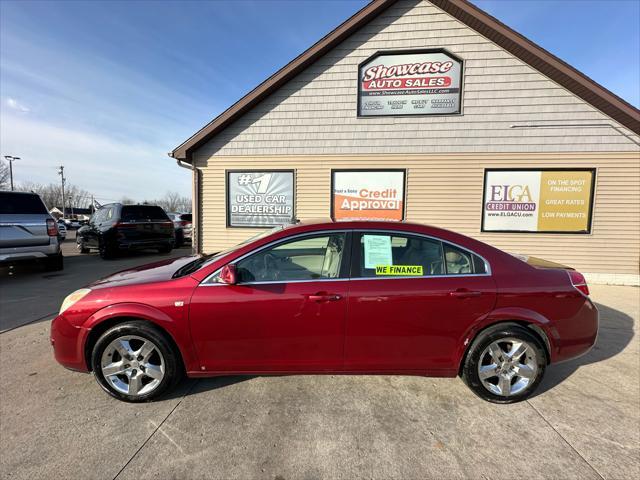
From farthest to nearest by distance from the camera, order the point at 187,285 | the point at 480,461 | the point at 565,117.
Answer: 1. the point at 565,117
2. the point at 187,285
3. the point at 480,461

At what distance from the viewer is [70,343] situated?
244cm

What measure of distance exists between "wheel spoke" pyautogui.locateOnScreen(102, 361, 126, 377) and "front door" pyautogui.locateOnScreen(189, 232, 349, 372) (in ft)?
2.20

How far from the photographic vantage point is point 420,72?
672 cm

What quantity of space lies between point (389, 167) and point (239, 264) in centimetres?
534

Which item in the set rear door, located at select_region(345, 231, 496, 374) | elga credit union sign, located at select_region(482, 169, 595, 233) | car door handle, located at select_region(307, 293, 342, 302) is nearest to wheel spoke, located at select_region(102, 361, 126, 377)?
car door handle, located at select_region(307, 293, 342, 302)

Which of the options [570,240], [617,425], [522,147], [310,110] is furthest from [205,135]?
[570,240]

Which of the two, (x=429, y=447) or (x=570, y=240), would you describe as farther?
(x=570, y=240)

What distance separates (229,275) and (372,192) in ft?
17.0

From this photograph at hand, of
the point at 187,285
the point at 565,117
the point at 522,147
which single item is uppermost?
the point at 565,117

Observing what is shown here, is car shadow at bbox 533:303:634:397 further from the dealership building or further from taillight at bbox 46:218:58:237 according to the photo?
taillight at bbox 46:218:58:237

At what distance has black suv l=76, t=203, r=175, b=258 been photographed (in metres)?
8.98

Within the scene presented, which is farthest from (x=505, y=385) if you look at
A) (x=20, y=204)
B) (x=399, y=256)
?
(x=20, y=204)

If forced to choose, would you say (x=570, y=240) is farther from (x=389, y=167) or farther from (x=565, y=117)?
(x=389, y=167)

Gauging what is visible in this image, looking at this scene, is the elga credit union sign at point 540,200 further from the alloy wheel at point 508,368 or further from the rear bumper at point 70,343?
the rear bumper at point 70,343
